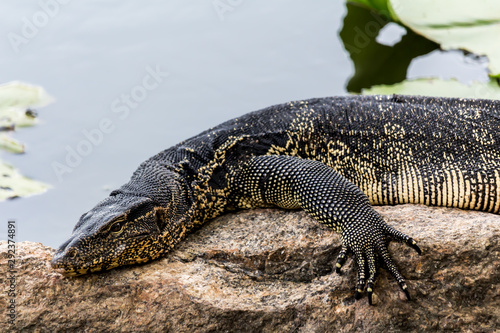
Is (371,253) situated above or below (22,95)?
below

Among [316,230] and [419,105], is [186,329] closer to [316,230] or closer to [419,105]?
[316,230]

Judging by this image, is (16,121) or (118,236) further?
(16,121)

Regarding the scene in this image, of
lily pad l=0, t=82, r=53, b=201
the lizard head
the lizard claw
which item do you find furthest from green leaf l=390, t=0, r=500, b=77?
lily pad l=0, t=82, r=53, b=201

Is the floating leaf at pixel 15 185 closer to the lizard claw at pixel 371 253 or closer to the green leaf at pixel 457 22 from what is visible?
A: the lizard claw at pixel 371 253

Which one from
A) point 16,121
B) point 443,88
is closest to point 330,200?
point 443,88

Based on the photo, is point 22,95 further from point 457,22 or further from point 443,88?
point 457,22

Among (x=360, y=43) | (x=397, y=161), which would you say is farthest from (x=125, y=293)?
(x=360, y=43)

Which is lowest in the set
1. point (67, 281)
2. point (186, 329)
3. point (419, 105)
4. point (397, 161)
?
point (186, 329)

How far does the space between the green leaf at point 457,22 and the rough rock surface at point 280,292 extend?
13.6ft

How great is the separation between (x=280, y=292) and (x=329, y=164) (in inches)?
63.7

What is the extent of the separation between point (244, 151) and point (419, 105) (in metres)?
1.83

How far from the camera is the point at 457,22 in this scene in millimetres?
9500

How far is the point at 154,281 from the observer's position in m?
5.35

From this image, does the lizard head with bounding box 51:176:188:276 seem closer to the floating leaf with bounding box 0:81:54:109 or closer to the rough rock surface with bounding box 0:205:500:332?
the rough rock surface with bounding box 0:205:500:332
